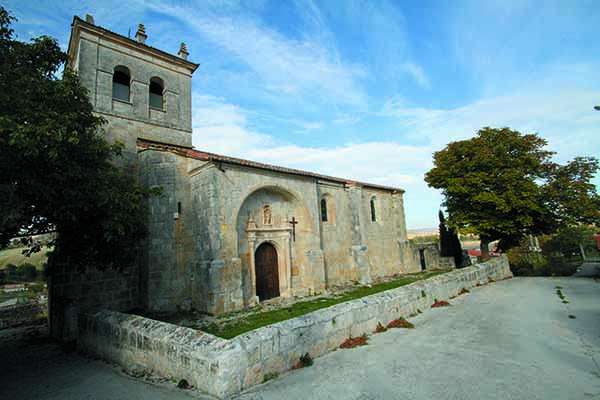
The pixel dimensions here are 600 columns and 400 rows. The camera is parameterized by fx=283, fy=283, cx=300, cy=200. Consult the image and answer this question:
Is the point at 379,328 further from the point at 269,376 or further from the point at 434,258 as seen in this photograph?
the point at 434,258

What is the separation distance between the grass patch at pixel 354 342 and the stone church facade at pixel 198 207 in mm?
5675

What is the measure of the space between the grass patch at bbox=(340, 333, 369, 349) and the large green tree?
13.4 meters

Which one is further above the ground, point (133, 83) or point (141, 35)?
point (141, 35)

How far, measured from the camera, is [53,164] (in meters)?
5.22

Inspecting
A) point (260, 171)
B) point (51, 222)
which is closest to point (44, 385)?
point (51, 222)

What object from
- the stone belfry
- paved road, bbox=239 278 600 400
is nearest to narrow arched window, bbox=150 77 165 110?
the stone belfry

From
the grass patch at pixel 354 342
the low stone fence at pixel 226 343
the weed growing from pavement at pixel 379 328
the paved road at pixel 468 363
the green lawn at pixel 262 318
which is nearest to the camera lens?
the paved road at pixel 468 363

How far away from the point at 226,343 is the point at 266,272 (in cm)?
882

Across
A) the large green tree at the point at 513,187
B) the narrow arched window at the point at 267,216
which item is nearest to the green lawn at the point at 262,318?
A: the narrow arched window at the point at 267,216

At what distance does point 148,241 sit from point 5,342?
5.36 metres

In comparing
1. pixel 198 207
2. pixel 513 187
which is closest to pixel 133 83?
pixel 198 207

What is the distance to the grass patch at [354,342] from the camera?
6285 mm

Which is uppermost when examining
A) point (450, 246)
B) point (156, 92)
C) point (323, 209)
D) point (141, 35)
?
point (141, 35)

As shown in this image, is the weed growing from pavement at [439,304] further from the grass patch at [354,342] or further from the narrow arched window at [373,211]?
the narrow arched window at [373,211]
